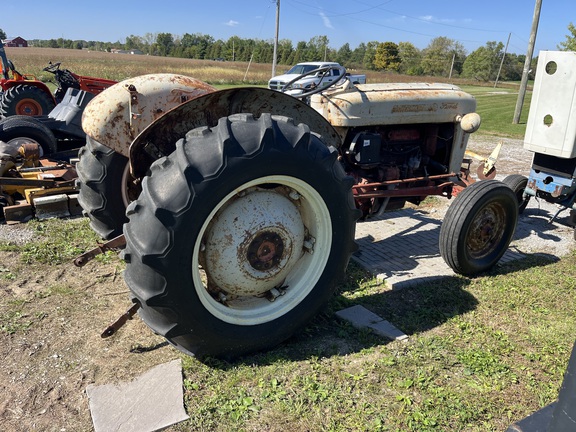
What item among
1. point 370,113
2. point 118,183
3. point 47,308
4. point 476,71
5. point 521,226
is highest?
point 476,71

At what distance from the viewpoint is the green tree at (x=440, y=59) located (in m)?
56.6

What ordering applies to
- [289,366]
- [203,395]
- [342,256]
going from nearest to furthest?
[203,395], [289,366], [342,256]

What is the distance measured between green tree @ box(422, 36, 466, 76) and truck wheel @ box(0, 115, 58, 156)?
169 ft

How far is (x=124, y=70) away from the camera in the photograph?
3381 centimetres

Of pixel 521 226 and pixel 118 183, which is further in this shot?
pixel 521 226

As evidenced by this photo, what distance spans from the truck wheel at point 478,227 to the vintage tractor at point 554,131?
4.63ft

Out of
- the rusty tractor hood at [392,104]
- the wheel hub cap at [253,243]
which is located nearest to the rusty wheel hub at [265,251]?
the wheel hub cap at [253,243]

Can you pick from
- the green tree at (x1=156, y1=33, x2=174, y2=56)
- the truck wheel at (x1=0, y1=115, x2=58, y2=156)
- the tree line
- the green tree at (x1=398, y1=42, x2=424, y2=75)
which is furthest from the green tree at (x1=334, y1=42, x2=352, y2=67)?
the truck wheel at (x1=0, y1=115, x2=58, y2=156)

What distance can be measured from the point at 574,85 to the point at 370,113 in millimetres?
2429

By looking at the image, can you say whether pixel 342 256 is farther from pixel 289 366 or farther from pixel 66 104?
pixel 66 104

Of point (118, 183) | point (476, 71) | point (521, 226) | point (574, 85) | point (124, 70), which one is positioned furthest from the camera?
point (476, 71)

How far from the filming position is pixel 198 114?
3051 mm

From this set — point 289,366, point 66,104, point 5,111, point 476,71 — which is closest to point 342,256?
point 289,366

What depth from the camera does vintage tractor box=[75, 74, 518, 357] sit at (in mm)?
2309
